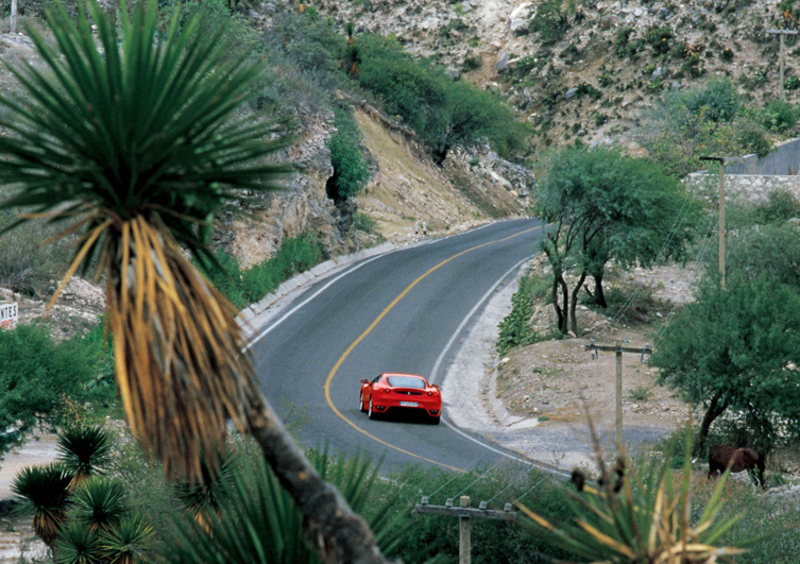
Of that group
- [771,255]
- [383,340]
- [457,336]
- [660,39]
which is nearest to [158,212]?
[383,340]

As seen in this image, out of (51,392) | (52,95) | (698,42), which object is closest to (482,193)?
(698,42)

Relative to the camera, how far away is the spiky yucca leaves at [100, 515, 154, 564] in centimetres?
1192

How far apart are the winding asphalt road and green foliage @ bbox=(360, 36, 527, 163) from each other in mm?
17467

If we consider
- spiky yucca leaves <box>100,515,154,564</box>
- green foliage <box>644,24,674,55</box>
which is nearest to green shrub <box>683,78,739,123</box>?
green foliage <box>644,24,674,55</box>

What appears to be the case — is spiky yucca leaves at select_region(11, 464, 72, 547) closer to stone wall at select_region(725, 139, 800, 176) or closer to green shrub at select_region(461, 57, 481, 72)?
stone wall at select_region(725, 139, 800, 176)

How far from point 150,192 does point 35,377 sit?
14.7 meters

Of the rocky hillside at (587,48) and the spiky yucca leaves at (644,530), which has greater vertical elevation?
the rocky hillside at (587,48)

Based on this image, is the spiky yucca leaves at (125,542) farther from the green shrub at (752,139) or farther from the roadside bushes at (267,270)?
the green shrub at (752,139)

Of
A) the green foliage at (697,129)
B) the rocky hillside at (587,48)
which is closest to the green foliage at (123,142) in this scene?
the green foliage at (697,129)

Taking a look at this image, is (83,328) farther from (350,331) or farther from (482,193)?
(482,193)

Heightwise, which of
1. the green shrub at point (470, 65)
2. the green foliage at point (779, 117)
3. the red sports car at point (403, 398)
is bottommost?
the red sports car at point (403, 398)

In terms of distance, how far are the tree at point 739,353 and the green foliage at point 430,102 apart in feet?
138

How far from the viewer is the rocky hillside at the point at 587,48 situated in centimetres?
7525

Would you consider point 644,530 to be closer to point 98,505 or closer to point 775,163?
point 98,505
